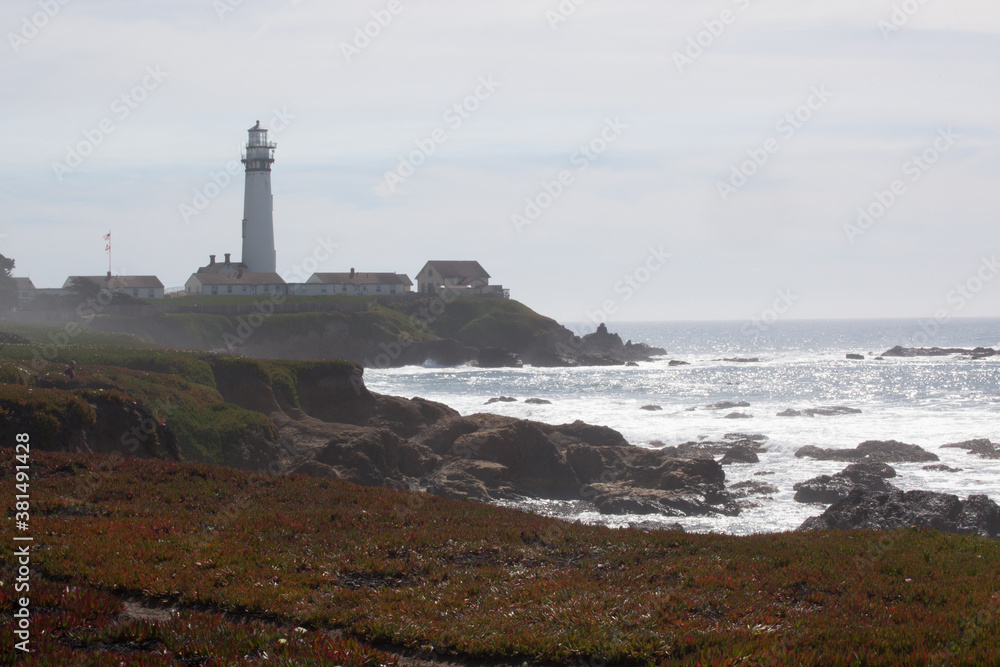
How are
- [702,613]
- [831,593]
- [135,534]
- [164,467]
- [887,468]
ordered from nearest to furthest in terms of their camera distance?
→ [702,613]
[831,593]
[135,534]
[164,467]
[887,468]

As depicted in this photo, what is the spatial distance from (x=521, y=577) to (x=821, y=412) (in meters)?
51.1

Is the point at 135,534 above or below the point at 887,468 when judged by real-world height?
above

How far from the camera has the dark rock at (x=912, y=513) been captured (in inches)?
756

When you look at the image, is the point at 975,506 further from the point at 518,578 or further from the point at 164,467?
the point at 164,467

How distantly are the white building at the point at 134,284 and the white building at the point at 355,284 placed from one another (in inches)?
800

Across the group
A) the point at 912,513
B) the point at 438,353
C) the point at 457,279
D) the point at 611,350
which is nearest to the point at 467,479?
the point at 912,513

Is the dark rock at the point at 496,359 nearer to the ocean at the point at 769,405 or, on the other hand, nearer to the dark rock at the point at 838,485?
the ocean at the point at 769,405

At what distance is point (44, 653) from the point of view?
7.59 metres

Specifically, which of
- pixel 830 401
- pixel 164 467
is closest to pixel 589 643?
pixel 164 467

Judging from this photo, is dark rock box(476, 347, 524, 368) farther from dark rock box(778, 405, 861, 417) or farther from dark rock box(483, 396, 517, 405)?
dark rock box(778, 405, 861, 417)

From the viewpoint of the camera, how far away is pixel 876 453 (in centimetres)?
3853

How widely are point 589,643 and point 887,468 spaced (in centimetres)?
3035

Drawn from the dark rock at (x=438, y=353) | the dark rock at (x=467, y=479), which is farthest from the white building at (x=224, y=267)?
the dark rock at (x=467, y=479)

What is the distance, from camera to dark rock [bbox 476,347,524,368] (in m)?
95.0
